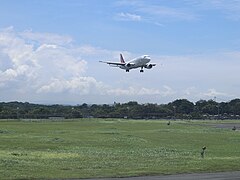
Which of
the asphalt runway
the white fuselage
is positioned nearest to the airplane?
the white fuselage

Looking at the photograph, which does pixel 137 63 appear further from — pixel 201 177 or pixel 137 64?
pixel 201 177

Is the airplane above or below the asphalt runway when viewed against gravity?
above

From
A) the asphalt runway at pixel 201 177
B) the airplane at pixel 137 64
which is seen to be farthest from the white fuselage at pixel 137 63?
the asphalt runway at pixel 201 177

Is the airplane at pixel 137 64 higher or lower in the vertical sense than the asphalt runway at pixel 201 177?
higher

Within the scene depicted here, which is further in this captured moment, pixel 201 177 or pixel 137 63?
pixel 137 63

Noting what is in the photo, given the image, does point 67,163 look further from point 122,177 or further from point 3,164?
point 122,177

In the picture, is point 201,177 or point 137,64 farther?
point 137,64

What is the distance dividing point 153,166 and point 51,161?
6.41m

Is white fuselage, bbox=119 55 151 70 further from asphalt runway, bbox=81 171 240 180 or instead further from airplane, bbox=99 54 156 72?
asphalt runway, bbox=81 171 240 180

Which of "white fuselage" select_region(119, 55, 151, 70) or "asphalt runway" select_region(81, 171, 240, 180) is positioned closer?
"asphalt runway" select_region(81, 171, 240, 180)

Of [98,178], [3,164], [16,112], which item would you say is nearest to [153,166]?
[98,178]

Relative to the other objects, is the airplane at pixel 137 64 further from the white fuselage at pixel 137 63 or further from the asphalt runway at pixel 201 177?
the asphalt runway at pixel 201 177

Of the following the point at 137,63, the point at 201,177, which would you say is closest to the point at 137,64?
the point at 137,63

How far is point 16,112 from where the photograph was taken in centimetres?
17650
